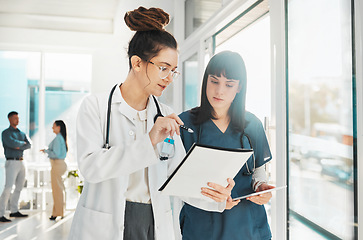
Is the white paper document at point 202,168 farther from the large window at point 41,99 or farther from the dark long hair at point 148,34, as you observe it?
the large window at point 41,99

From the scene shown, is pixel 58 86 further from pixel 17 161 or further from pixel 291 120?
pixel 291 120

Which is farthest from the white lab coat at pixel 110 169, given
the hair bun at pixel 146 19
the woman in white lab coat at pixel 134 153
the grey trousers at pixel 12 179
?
the grey trousers at pixel 12 179

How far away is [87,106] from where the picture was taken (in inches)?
42.6

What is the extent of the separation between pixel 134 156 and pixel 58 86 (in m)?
5.79

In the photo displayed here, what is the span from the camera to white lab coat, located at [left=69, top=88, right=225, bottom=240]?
1000 millimetres

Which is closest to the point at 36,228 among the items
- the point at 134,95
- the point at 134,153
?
the point at 134,95

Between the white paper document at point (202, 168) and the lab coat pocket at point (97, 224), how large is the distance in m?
0.20

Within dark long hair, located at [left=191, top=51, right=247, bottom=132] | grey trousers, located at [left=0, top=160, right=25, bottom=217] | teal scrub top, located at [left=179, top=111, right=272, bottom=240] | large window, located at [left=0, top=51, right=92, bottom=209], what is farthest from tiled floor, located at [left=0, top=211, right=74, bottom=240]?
dark long hair, located at [left=191, top=51, right=247, bottom=132]

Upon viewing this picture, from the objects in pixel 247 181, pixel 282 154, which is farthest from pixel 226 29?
pixel 247 181

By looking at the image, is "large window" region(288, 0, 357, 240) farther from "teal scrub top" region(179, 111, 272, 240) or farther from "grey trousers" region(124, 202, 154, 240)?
"grey trousers" region(124, 202, 154, 240)

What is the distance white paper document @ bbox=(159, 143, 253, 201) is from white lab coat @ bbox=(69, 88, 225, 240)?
9 cm

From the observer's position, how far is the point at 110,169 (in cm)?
99

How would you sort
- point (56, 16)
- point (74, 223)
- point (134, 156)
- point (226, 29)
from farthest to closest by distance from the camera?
Result: 1. point (56, 16)
2. point (226, 29)
3. point (74, 223)
4. point (134, 156)

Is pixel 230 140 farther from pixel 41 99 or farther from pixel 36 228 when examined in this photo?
pixel 41 99
